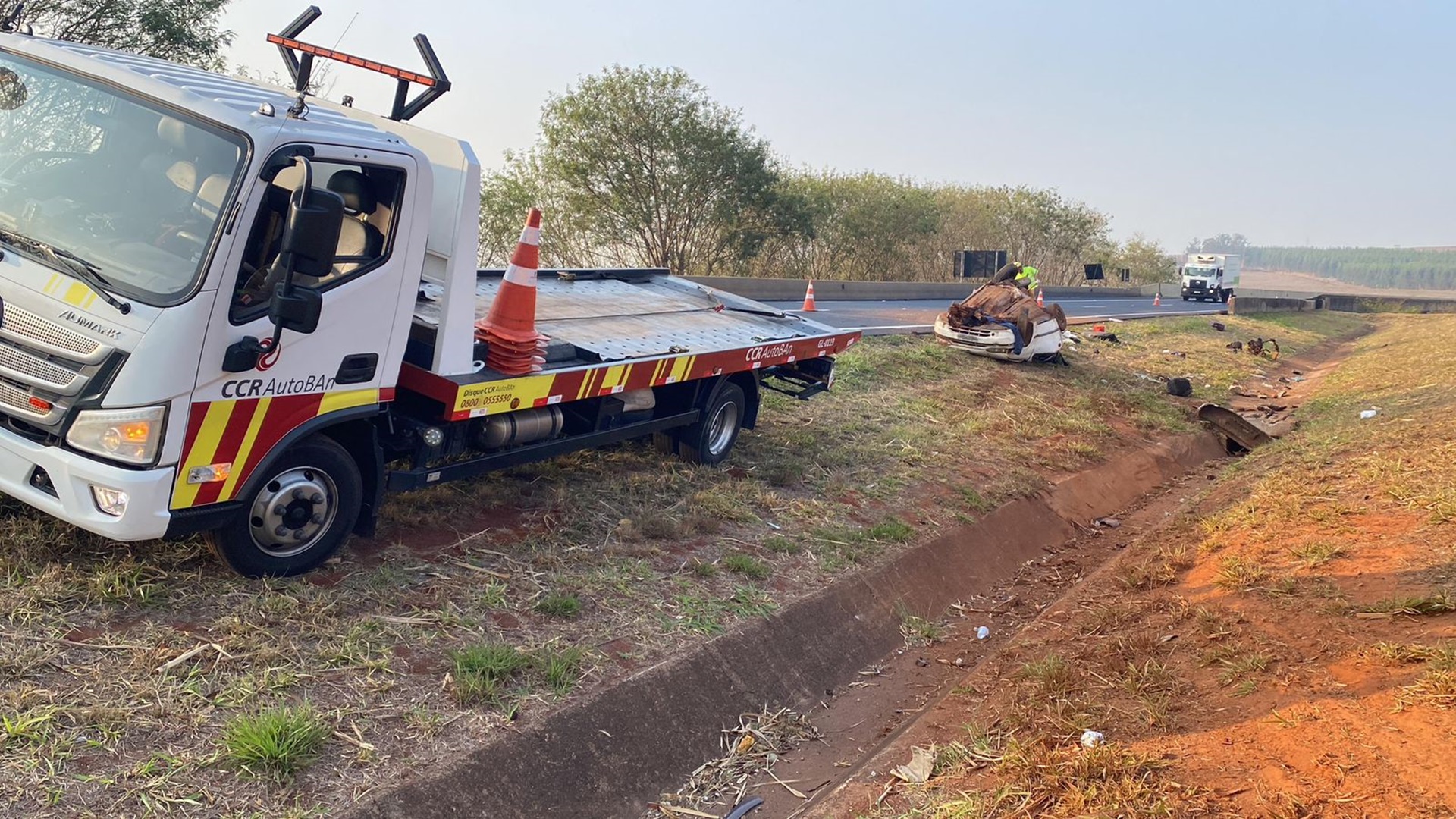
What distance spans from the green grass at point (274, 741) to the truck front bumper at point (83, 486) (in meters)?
1.02

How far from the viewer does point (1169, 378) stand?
62.0ft

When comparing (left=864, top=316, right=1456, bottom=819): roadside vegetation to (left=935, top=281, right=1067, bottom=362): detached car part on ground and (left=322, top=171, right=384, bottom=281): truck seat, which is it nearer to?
(left=322, top=171, right=384, bottom=281): truck seat

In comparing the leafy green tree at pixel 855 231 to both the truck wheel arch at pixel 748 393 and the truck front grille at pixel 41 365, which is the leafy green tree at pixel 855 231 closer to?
the truck wheel arch at pixel 748 393

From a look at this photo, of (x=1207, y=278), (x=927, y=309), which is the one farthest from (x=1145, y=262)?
(x=927, y=309)

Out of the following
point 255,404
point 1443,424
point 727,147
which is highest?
point 727,147

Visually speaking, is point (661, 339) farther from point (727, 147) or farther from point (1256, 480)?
point (727, 147)

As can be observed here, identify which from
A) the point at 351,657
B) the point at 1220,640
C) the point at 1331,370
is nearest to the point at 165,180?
the point at 351,657

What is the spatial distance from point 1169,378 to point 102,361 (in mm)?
18041

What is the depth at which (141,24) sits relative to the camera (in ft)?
45.4

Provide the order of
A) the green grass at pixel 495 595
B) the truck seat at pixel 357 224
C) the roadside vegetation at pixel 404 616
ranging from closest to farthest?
1. the roadside vegetation at pixel 404 616
2. the truck seat at pixel 357 224
3. the green grass at pixel 495 595

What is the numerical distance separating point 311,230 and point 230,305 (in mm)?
539

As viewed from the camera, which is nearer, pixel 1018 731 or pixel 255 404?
pixel 255 404

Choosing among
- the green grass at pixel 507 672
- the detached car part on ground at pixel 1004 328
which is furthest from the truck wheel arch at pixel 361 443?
the detached car part on ground at pixel 1004 328

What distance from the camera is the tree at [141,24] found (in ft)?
44.1
